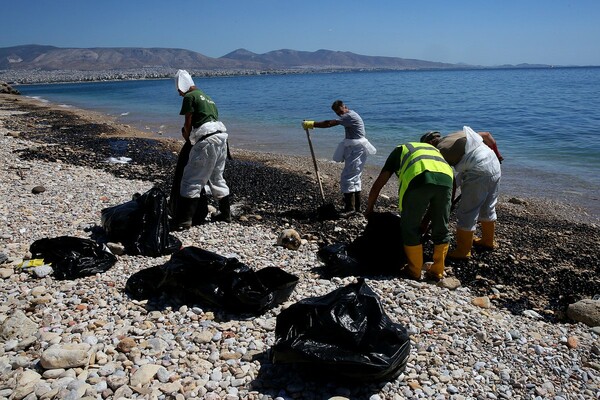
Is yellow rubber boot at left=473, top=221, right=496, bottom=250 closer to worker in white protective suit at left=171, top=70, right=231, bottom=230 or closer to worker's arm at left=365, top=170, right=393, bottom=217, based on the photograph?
worker's arm at left=365, top=170, right=393, bottom=217

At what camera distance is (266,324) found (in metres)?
3.88

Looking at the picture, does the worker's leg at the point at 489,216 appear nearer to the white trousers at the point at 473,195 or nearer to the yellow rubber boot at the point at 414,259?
the white trousers at the point at 473,195

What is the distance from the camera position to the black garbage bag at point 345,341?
120 inches

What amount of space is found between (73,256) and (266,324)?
221 cm

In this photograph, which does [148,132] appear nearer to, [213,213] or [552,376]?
[213,213]

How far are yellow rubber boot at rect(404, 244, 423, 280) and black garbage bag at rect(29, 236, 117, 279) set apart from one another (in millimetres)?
3093

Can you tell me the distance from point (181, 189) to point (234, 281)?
242 centimetres

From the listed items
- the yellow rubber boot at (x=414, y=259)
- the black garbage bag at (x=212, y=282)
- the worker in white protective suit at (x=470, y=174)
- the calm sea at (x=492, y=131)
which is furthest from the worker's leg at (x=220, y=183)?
the calm sea at (x=492, y=131)

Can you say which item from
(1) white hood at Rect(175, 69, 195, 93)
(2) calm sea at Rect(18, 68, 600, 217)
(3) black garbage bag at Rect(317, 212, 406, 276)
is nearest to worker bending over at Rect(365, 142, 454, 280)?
(3) black garbage bag at Rect(317, 212, 406, 276)

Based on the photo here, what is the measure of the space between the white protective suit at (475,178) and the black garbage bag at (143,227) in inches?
135

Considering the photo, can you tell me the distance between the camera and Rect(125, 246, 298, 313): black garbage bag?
4.05m

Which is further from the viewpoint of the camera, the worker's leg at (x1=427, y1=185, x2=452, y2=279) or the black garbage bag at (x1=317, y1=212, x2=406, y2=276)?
the black garbage bag at (x1=317, y1=212, x2=406, y2=276)

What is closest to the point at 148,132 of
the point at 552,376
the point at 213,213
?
the point at 213,213

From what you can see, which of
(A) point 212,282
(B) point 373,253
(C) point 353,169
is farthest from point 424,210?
(C) point 353,169
